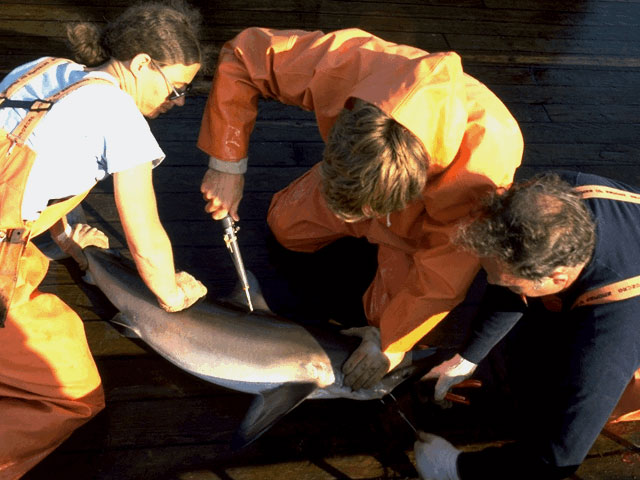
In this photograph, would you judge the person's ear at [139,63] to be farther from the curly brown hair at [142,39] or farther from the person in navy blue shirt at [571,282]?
the person in navy blue shirt at [571,282]

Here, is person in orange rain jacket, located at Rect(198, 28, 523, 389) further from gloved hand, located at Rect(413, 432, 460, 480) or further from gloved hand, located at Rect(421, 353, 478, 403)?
gloved hand, located at Rect(413, 432, 460, 480)

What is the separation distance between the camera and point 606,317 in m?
1.99

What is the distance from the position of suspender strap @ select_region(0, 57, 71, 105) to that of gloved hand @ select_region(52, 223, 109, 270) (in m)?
1.02

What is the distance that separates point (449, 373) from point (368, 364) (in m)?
0.38

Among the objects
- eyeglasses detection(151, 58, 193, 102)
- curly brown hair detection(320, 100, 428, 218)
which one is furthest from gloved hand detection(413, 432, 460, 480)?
eyeglasses detection(151, 58, 193, 102)

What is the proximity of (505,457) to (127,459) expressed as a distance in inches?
61.2

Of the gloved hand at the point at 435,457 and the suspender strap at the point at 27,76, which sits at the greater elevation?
the suspender strap at the point at 27,76

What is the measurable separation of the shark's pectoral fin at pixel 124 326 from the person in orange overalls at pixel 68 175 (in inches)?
10.3

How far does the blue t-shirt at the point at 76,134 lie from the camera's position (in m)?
2.12

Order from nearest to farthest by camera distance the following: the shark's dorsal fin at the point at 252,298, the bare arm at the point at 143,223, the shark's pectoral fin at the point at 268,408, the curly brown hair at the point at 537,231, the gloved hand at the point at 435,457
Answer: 1. the curly brown hair at the point at 537,231
2. the bare arm at the point at 143,223
3. the gloved hand at the point at 435,457
4. the shark's pectoral fin at the point at 268,408
5. the shark's dorsal fin at the point at 252,298

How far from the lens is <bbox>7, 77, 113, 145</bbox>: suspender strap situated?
6.94 ft

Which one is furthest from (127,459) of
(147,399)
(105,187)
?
(105,187)

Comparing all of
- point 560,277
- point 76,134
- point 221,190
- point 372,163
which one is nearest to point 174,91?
point 76,134

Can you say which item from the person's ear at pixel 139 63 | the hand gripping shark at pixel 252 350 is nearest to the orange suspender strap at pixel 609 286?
the hand gripping shark at pixel 252 350
